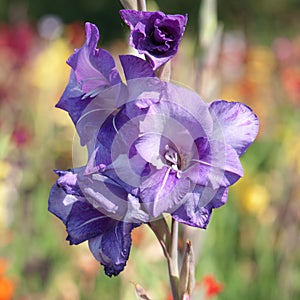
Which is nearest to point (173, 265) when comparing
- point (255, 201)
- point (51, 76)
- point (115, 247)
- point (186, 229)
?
point (115, 247)

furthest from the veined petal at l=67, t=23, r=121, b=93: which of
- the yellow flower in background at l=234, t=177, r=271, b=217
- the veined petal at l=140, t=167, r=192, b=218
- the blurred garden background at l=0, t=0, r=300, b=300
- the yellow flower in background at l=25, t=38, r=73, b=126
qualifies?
the yellow flower in background at l=25, t=38, r=73, b=126

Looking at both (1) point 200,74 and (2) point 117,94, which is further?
(1) point 200,74

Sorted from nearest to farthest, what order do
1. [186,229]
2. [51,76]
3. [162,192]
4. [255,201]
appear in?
1. [162,192]
2. [186,229]
3. [255,201]
4. [51,76]

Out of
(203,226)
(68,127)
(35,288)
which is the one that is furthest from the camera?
(68,127)

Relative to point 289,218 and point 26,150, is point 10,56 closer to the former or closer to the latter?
point 26,150

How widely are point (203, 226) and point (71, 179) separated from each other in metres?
0.15

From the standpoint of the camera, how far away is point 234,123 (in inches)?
25.9

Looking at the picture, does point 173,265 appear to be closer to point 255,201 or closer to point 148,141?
point 148,141

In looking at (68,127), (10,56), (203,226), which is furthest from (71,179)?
(10,56)

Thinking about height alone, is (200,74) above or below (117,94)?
below

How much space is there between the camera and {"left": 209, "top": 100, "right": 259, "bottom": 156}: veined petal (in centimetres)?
66

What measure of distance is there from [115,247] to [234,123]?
7.2 inches

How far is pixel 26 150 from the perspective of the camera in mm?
2133

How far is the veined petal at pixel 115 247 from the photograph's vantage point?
2.23ft
